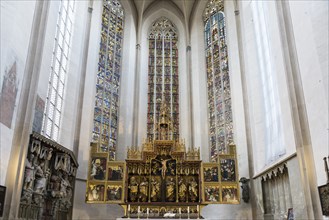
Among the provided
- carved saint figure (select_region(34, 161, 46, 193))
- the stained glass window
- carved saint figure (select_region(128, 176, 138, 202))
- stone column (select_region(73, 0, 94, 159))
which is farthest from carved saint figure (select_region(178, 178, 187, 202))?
the stained glass window

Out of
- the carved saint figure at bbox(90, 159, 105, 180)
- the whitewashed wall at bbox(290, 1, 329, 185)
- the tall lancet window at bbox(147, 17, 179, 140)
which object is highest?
the tall lancet window at bbox(147, 17, 179, 140)

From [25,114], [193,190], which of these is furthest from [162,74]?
[25,114]

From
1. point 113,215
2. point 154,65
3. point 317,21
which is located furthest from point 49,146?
point 154,65

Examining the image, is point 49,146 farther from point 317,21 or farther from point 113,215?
point 317,21

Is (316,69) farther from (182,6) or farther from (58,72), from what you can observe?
(182,6)

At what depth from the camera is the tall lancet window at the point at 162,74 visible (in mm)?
20859

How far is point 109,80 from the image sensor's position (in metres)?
19.8

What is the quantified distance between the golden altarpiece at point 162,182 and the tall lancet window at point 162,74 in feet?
18.0

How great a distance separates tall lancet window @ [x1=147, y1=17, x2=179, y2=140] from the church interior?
3.3 inches

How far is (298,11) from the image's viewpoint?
10.9 metres

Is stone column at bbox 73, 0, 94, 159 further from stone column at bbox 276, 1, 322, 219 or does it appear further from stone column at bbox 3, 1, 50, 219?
stone column at bbox 276, 1, 322, 219

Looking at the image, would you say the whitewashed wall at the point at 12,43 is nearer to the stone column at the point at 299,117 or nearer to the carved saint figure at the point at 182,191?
the carved saint figure at the point at 182,191

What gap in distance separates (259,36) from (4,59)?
449 inches

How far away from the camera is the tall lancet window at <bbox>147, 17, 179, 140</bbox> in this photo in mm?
20859
